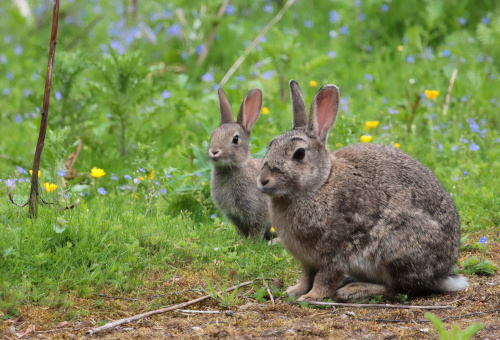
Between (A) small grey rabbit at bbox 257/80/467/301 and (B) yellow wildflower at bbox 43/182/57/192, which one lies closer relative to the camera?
(A) small grey rabbit at bbox 257/80/467/301

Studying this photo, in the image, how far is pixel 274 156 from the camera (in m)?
4.64

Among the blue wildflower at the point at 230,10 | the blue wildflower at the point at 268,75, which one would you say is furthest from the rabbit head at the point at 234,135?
the blue wildflower at the point at 230,10

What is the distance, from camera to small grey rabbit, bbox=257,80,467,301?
179 inches

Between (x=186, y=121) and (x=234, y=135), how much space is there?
2.30 m

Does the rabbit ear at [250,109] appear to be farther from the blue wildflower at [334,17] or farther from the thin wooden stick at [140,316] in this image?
the blue wildflower at [334,17]

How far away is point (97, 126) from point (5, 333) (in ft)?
15.5

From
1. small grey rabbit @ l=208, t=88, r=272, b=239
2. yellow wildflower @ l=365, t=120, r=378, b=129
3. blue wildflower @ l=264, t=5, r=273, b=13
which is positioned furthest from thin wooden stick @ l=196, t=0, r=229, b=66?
small grey rabbit @ l=208, t=88, r=272, b=239

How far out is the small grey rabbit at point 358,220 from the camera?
14.9ft

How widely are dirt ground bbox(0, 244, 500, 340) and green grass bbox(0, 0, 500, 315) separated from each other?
0.57 ft

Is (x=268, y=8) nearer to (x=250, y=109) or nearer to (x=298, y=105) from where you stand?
(x=250, y=109)

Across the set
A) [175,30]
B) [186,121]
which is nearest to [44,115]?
[186,121]

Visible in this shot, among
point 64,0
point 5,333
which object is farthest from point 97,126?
point 64,0

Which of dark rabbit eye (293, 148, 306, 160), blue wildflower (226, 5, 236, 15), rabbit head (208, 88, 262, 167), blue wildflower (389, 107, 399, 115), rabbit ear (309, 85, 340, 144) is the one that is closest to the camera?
dark rabbit eye (293, 148, 306, 160)

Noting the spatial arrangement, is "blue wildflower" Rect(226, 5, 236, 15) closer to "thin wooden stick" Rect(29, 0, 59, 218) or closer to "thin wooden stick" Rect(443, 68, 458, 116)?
"thin wooden stick" Rect(443, 68, 458, 116)
